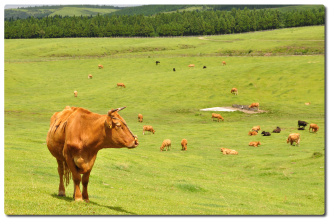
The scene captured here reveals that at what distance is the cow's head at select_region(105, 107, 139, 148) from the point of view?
9000mm

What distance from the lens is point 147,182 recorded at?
2108cm

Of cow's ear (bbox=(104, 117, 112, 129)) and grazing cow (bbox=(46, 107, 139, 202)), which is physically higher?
cow's ear (bbox=(104, 117, 112, 129))

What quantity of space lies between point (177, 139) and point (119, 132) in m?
33.1

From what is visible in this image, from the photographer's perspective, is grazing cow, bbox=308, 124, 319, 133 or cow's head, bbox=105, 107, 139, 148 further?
grazing cow, bbox=308, 124, 319, 133

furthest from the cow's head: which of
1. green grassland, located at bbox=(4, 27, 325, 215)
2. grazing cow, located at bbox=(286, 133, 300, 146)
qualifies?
grazing cow, located at bbox=(286, 133, 300, 146)

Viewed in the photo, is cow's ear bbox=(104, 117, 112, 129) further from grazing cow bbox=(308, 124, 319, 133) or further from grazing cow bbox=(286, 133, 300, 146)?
grazing cow bbox=(308, 124, 319, 133)

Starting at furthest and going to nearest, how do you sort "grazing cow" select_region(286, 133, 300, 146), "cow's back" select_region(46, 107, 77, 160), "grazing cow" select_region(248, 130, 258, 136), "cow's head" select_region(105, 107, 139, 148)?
1. "grazing cow" select_region(248, 130, 258, 136)
2. "grazing cow" select_region(286, 133, 300, 146)
3. "cow's back" select_region(46, 107, 77, 160)
4. "cow's head" select_region(105, 107, 139, 148)

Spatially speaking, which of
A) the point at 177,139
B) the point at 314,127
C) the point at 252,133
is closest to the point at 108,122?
the point at 177,139

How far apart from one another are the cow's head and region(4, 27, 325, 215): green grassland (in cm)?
198

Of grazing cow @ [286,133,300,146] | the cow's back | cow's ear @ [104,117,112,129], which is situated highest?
cow's ear @ [104,117,112,129]

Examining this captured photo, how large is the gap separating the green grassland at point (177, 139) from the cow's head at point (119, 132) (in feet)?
6.49

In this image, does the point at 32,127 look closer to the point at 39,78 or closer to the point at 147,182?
the point at 147,182

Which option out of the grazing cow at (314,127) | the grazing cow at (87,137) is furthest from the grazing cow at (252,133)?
the grazing cow at (87,137)

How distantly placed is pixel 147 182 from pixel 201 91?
5045cm
